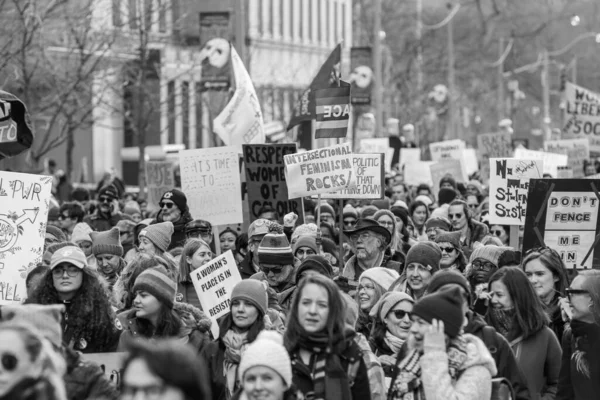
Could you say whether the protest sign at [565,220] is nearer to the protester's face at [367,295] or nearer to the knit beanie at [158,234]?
the protester's face at [367,295]

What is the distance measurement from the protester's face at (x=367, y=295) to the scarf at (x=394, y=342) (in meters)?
1.00

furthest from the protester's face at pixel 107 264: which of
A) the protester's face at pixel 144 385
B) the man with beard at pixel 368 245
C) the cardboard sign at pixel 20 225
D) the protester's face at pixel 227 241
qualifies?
the protester's face at pixel 144 385

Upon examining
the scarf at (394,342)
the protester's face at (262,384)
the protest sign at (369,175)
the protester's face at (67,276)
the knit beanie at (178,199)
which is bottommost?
the scarf at (394,342)

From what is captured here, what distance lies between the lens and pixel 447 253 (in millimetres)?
11547

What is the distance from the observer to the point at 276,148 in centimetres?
1555

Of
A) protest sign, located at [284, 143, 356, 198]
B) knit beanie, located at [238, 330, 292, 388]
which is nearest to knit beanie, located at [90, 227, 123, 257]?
protest sign, located at [284, 143, 356, 198]

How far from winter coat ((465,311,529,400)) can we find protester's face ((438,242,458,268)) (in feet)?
12.6

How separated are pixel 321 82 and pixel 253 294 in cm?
1007

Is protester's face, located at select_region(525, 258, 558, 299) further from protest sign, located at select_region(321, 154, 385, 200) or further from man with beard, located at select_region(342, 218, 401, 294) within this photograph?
protest sign, located at select_region(321, 154, 385, 200)

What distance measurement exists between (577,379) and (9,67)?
15966 millimetres

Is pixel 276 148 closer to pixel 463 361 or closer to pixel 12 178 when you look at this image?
pixel 12 178

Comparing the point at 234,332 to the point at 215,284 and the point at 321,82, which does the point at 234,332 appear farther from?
the point at 321,82

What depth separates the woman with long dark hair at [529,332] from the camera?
8391 millimetres

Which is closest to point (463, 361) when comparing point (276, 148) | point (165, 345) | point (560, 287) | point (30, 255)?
point (165, 345)
